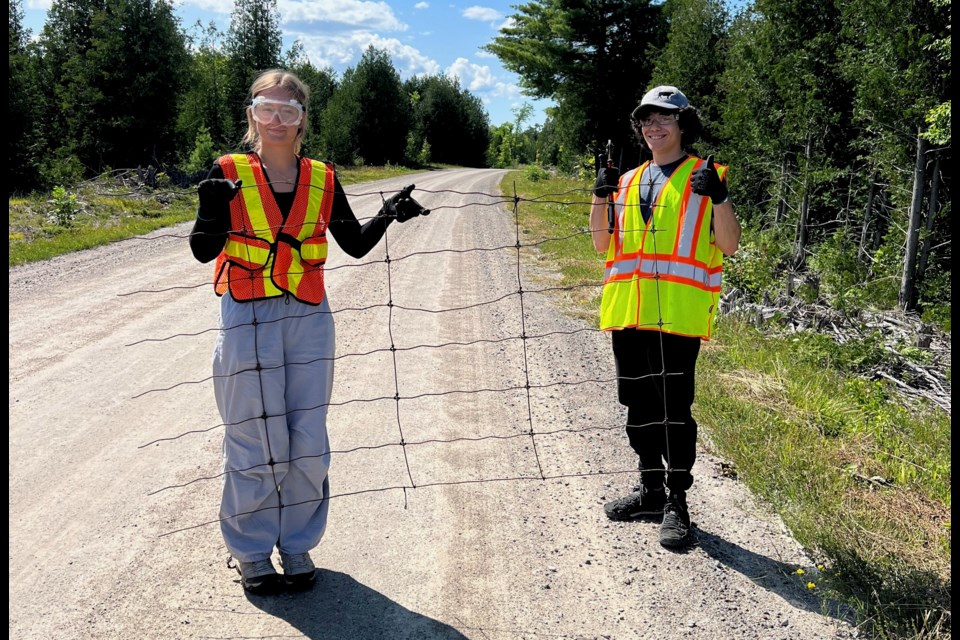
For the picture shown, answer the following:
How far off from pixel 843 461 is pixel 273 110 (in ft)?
11.4

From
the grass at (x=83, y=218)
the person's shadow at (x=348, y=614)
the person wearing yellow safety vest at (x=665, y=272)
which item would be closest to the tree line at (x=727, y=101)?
the person wearing yellow safety vest at (x=665, y=272)

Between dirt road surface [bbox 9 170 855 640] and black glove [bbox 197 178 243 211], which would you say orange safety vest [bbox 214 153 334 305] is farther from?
dirt road surface [bbox 9 170 855 640]

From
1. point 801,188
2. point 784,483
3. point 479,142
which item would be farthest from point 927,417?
point 479,142

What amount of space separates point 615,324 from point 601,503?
3.26ft

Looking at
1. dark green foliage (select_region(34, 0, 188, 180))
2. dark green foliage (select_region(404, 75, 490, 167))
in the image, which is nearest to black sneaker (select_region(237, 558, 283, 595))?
dark green foliage (select_region(34, 0, 188, 180))

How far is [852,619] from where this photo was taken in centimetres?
284

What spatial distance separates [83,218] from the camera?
1407 centimetres

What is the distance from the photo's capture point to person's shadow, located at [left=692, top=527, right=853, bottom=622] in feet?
9.60

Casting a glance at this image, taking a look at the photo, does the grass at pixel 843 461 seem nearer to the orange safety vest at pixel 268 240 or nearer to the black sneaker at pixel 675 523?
the black sneaker at pixel 675 523

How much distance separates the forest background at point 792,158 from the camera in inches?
159

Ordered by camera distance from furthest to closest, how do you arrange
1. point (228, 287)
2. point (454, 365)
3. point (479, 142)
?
point (479, 142), point (454, 365), point (228, 287)

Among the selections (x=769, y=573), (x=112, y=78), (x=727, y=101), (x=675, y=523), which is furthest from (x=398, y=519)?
(x=112, y=78)

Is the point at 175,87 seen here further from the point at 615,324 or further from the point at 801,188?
the point at 615,324

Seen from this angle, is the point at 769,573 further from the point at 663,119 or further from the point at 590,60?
the point at 590,60
